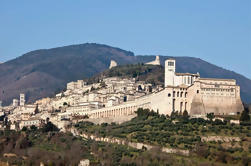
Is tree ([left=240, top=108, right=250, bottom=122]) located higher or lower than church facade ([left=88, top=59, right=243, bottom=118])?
lower

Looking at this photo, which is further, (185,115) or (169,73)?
(169,73)

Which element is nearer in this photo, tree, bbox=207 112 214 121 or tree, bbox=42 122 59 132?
tree, bbox=207 112 214 121

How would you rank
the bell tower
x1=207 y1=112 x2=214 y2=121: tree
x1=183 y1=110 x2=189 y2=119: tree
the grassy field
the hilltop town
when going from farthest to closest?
the bell tower → the hilltop town → x1=183 y1=110 x2=189 y2=119: tree → x1=207 y1=112 x2=214 y2=121: tree → the grassy field

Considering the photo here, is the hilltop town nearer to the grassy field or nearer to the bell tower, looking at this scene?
the bell tower

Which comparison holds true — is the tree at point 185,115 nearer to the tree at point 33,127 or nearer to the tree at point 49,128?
the tree at point 49,128

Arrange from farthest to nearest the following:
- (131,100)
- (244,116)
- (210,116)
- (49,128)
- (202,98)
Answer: (131,100) < (49,128) < (202,98) < (210,116) < (244,116)

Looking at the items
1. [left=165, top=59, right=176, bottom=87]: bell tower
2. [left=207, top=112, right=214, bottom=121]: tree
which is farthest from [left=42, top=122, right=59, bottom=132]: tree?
[left=207, top=112, right=214, bottom=121]: tree

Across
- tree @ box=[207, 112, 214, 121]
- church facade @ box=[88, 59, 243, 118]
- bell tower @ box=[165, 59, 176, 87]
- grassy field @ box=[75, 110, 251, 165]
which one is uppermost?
bell tower @ box=[165, 59, 176, 87]

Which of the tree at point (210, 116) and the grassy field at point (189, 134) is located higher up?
the tree at point (210, 116)

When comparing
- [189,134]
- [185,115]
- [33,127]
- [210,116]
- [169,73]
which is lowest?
[189,134]

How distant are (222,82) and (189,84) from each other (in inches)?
253

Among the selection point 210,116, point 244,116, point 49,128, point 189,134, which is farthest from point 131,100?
point 189,134

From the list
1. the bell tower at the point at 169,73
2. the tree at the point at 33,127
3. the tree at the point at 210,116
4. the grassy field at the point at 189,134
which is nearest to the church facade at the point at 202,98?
the tree at the point at 210,116

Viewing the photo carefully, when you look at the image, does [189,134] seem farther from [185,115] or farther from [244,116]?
[244,116]
